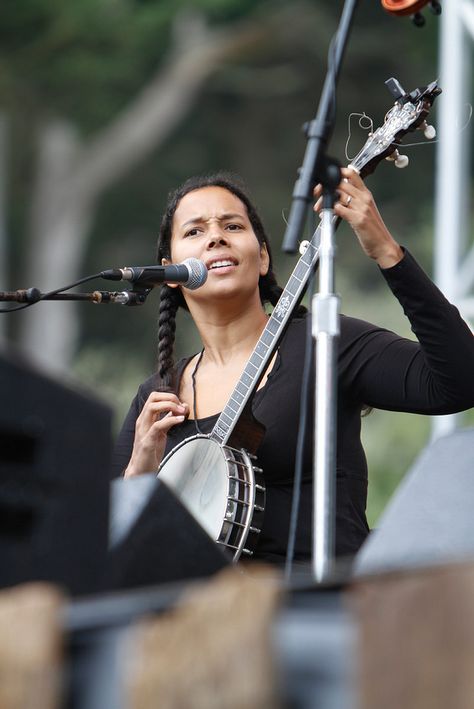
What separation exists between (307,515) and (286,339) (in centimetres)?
48

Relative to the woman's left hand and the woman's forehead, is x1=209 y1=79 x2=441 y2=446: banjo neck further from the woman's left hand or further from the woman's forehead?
the woman's forehead

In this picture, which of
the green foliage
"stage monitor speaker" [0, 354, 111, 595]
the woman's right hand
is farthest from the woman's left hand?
the green foliage

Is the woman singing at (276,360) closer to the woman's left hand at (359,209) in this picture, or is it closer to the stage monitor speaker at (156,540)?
the woman's left hand at (359,209)

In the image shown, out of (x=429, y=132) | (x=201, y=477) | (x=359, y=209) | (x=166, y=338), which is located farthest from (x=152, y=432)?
(x=429, y=132)

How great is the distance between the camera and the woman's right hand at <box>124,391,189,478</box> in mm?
3025

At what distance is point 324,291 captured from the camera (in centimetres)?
234

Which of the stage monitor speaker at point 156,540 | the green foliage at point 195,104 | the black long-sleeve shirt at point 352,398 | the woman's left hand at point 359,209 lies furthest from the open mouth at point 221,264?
the green foliage at point 195,104

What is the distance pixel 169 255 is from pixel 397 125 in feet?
3.20

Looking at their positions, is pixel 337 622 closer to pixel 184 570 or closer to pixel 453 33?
pixel 184 570

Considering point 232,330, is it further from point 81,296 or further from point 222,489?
point 81,296

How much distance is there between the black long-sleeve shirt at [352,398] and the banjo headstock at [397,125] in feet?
1.01

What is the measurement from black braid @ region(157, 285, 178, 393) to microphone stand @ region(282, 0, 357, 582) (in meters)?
1.07

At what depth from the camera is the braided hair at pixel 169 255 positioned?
3.49 metres

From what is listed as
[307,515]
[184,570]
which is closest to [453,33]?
[307,515]
